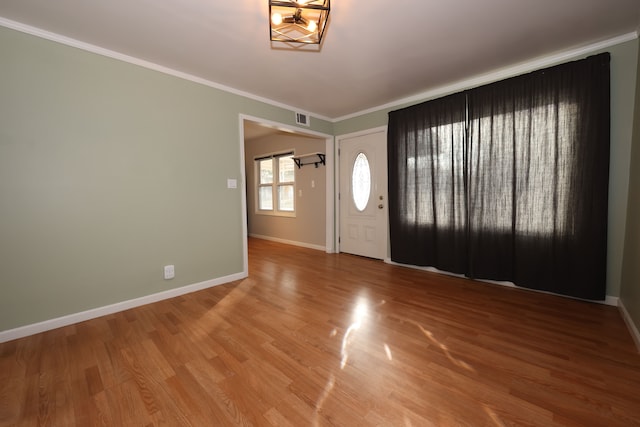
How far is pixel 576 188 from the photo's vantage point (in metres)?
2.55

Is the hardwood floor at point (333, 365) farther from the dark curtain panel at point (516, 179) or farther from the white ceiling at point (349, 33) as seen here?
the white ceiling at point (349, 33)

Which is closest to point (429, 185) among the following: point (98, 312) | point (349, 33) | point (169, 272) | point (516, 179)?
point (516, 179)

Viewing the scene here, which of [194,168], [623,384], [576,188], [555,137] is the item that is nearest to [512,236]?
[576,188]

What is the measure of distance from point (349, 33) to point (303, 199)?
3569mm

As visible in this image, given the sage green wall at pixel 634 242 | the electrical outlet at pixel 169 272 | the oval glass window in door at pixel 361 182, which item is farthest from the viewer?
the oval glass window in door at pixel 361 182

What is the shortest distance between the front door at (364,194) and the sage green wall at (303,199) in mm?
467

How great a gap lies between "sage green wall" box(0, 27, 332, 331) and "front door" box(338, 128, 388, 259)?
221 centimetres

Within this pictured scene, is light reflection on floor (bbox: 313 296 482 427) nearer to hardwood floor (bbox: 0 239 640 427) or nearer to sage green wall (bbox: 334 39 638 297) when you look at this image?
hardwood floor (bbox: 0 239 640 427)

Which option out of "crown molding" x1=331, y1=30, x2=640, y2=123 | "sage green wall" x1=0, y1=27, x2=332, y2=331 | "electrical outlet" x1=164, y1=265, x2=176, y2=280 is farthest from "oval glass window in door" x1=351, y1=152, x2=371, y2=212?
"electrical outlet" x1=164, y1=265, x2=176, y2=280

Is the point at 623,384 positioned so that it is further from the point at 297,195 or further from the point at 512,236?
the point at 297,195

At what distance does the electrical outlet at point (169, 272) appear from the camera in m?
2.86

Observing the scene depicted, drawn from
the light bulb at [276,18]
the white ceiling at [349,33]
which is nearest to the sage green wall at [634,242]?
the white ceiling at [349,33]

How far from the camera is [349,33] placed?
2.24 meters

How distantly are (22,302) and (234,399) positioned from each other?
6.90ft
